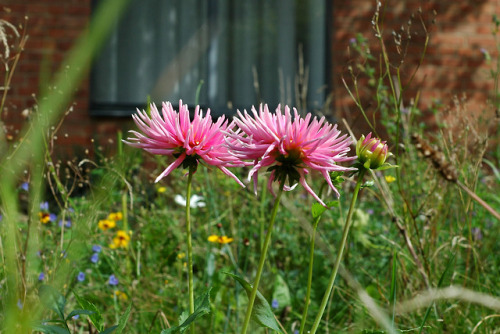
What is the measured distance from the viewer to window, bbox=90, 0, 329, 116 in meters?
5.61

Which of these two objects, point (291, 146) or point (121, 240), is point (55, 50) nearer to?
point (121, 240)

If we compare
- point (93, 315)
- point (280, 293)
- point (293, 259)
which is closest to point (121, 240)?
point (280, 293)

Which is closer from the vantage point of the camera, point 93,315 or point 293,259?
point 93,315

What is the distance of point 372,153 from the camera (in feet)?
2.77

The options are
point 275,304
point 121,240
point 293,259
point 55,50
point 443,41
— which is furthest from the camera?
point 443,41

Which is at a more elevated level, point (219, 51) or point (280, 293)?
point (219, 51)

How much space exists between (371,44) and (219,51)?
132cm

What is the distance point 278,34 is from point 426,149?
5336 mm

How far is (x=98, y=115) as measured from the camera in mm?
5277

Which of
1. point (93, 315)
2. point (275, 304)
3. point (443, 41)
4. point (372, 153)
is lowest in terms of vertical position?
point (275, 304)

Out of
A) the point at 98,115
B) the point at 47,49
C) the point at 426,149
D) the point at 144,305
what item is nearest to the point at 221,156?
the point at 426,149

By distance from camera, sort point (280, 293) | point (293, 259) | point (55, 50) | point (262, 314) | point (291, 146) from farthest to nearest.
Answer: point (55, 50) → point (293, 259) → point (280, 293) → point (262, 314) → point (291, 146)

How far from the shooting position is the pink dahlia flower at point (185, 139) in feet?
2.78

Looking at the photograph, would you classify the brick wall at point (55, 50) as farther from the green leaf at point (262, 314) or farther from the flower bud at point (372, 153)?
the flower bud at point (372, 153)
